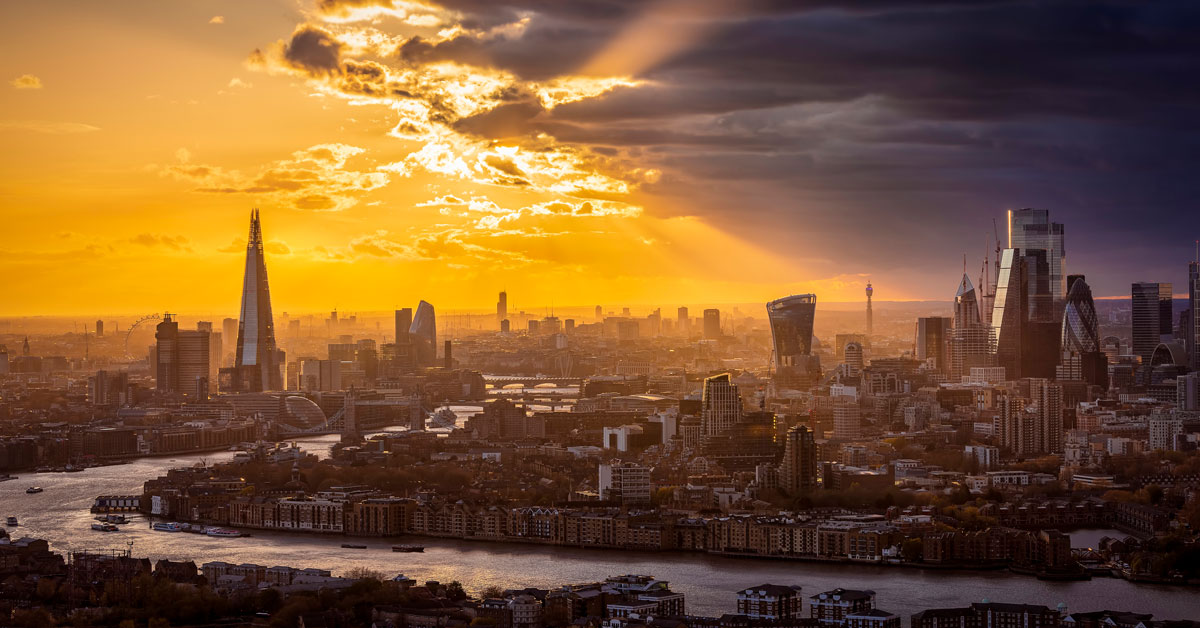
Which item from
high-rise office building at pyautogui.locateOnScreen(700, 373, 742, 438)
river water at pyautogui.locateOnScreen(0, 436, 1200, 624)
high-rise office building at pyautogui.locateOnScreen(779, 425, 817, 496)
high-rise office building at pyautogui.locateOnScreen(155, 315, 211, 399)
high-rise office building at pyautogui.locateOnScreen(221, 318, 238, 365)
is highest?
high-rise office building at pyautogui.locateOnScreen(221, 318, 238, 365)

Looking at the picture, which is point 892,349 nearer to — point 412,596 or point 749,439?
point 749,439

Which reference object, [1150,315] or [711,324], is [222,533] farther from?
[711,324]

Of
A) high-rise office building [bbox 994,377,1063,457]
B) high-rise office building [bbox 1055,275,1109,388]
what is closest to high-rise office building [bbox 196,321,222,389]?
high-rise office building [bbox 1055,275,1109,388]

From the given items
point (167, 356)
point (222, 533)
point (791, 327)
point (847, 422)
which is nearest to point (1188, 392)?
point (847, 422)

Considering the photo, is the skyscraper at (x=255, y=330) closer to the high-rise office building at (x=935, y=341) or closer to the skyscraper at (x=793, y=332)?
the skyscraper at (x=793, y=332)

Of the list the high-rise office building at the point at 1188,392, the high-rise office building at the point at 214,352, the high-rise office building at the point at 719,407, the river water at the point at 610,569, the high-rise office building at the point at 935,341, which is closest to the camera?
the river water at the point at 610,569

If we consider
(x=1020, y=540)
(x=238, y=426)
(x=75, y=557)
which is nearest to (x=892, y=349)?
(x=238, y=426)

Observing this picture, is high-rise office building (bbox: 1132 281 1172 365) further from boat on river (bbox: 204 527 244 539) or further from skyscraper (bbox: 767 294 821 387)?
boat on river (bbox: 204 527 244 539)

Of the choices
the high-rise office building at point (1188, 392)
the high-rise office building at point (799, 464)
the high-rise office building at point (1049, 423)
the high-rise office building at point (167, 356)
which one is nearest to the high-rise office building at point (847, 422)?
the high-rise office building at point (1049, 423)
